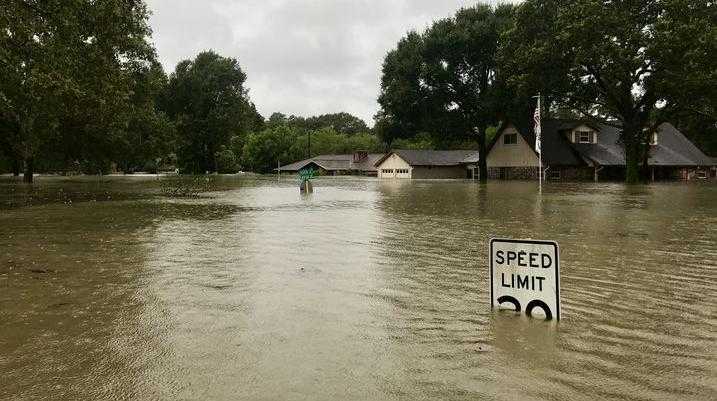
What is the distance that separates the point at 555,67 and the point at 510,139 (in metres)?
18.3

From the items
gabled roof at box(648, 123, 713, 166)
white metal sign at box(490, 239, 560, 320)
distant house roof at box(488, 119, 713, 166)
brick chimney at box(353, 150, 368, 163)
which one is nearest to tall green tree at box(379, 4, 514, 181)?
distant house roof at box(488, 119, 713, 166)

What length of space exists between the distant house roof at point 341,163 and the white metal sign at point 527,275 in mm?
90621

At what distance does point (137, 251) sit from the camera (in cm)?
1145

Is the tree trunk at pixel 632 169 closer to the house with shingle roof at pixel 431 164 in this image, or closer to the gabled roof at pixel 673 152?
the gabled roof at pixel 673 152

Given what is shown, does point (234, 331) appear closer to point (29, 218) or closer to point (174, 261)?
point (174, 261)

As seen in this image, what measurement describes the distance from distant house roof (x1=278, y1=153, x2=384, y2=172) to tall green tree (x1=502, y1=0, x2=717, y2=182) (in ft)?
156

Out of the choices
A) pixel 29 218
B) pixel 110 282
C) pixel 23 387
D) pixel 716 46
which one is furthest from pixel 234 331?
pixel 716 46

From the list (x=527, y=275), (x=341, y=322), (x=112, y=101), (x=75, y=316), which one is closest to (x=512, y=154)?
(x=112, y=101)

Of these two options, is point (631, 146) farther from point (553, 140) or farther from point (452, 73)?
point (452, 73)

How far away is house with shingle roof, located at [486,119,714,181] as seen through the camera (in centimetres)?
6306

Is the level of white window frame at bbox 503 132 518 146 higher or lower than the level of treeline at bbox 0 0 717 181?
lower

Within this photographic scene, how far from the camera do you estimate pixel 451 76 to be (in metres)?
63.6

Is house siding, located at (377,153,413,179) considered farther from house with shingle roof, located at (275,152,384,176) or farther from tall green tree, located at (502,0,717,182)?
tall green tree, located at (502,0,717,182)

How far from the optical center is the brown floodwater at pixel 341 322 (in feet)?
14.8
